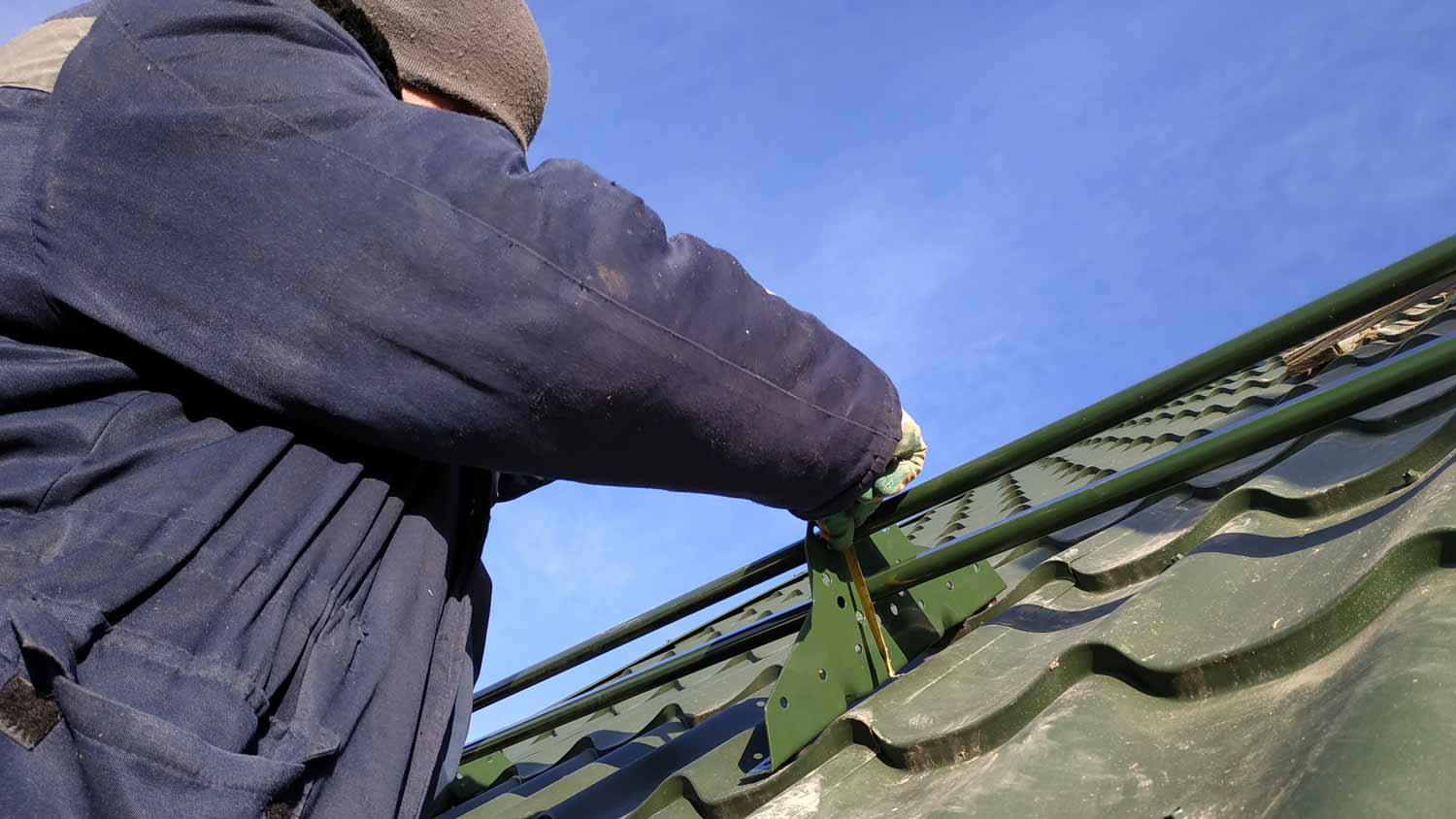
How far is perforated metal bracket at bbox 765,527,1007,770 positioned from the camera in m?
1.92

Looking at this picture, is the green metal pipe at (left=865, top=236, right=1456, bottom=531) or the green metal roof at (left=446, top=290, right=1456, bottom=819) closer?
the green metal roof at (left=446, top=290, right=1456, bottom=819)

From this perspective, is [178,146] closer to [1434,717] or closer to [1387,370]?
[1434,717]

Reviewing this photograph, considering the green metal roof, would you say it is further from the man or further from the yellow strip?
the man

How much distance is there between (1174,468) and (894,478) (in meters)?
0.42

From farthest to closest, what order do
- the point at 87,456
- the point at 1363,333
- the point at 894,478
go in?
the point at 1363,333 < the point at 894,478 < the point at 87,456

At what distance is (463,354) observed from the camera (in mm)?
1468

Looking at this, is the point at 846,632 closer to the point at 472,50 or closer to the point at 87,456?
the point at 472,50

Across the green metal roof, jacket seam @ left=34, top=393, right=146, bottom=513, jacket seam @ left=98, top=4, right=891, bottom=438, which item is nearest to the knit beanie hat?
jacket seam @ left=98, top=4, right=891, bottom=438

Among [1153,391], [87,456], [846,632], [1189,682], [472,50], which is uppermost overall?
[472,50]

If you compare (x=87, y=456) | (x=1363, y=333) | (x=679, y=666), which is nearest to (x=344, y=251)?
(x=87, y=456)

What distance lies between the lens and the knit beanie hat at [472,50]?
1.72 metres

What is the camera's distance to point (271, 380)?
1.42m

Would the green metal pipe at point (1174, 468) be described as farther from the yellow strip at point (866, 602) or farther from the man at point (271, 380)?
the man at point (271, 380)

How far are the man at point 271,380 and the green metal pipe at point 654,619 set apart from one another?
2.32 ft
